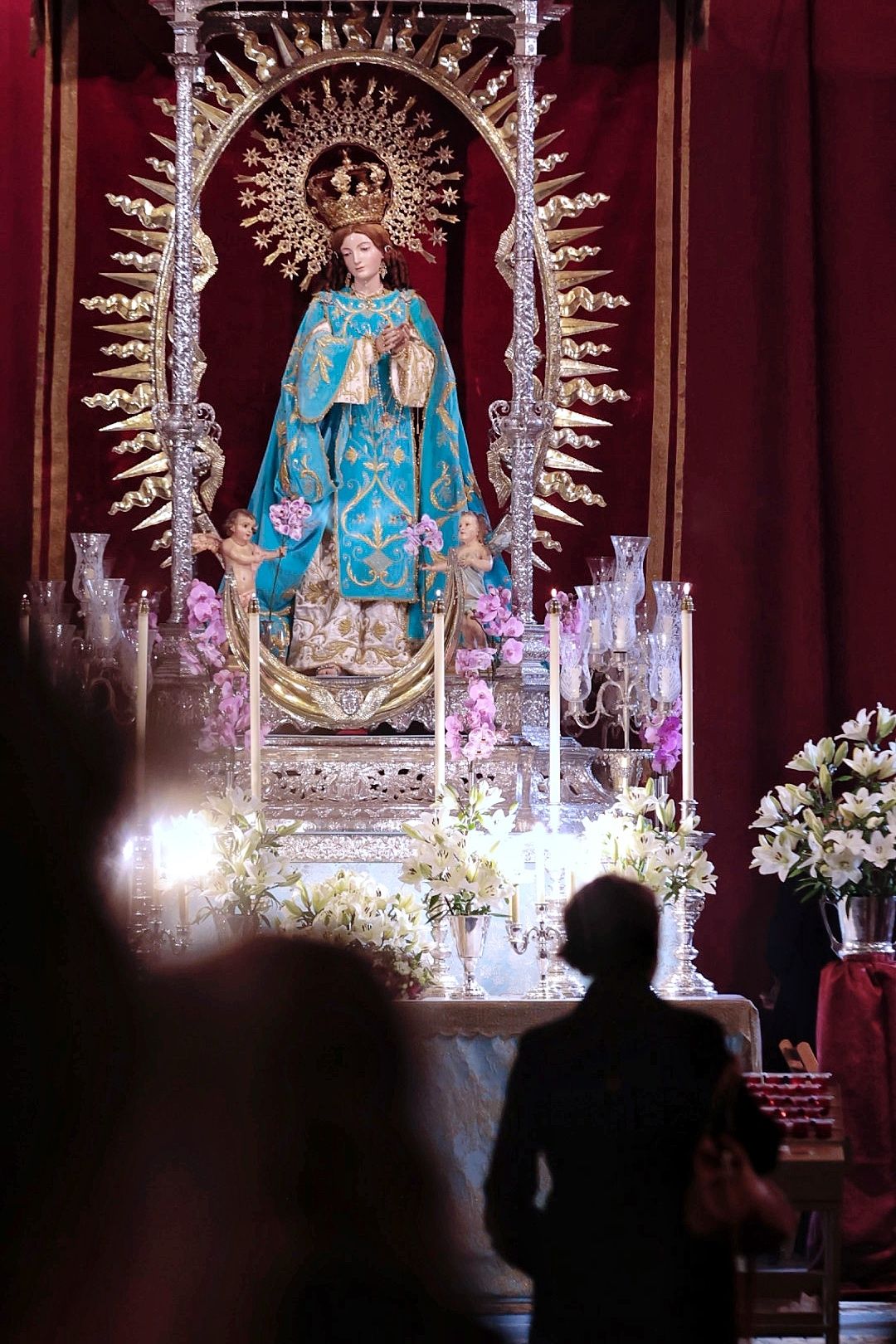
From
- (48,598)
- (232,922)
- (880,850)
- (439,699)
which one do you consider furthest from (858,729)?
(48,598)

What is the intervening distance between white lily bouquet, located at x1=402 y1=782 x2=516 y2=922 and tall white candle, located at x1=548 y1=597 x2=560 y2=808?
141 mm

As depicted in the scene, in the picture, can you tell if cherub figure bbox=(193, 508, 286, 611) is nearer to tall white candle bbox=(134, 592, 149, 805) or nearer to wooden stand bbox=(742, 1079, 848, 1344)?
tall white candle bbox=(134, 592, 149, 805)

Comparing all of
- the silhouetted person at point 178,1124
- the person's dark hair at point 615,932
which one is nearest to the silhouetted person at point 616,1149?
the person's dark hair at point 615,932

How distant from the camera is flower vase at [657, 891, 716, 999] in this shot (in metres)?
3.76

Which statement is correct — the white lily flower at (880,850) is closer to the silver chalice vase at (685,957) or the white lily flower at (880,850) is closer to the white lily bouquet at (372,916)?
the silver chalice vase at (685,957)

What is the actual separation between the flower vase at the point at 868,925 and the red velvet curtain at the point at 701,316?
933 millimetres

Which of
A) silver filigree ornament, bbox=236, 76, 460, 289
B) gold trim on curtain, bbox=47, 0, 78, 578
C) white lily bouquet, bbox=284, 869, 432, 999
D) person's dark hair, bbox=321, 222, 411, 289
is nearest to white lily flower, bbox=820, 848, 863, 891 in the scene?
white lily bouquet, bbox=284, 869, 432, 999

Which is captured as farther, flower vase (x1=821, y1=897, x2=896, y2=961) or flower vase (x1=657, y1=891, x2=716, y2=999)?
flower vase (x1=821, y1=897, x2=896, y2=961)

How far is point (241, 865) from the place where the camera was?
149 inches

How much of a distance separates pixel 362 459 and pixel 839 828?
5.27 feet

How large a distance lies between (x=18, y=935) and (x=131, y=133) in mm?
4907

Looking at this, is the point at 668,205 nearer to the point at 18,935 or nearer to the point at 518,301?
the point at 518,301

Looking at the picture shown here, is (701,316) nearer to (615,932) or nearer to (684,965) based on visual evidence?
(684,965)

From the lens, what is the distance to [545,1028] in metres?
2.21
